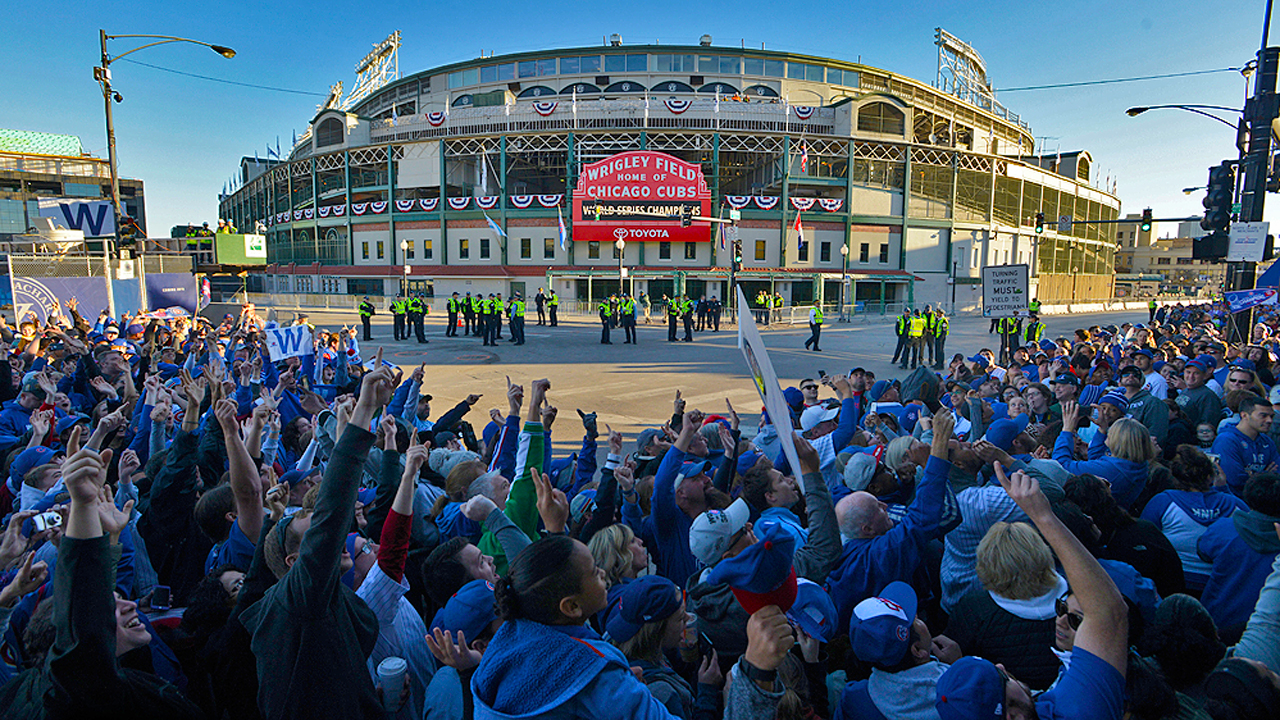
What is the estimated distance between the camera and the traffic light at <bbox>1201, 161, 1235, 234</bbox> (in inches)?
491

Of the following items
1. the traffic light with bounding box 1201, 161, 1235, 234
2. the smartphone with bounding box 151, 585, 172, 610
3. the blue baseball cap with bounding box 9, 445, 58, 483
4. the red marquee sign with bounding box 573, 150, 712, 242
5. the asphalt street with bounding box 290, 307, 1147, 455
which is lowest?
the asphalt street with bounding box 290, 307, 1147, 455

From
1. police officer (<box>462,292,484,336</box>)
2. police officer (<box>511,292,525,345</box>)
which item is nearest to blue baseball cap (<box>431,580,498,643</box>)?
police officer (<box>511,292,525,345</box>)

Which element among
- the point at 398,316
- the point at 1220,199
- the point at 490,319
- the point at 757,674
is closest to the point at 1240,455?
the point at 757,674

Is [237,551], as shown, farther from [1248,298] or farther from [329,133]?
[329,133]

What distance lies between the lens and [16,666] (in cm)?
241

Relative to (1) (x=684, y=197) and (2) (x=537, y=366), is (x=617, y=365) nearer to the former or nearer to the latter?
(2) (x=537, y=366)

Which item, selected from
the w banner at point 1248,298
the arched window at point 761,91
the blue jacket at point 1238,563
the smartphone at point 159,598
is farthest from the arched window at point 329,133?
the blue jacket at point 1238,563

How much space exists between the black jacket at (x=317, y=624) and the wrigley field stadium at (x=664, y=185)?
124ft

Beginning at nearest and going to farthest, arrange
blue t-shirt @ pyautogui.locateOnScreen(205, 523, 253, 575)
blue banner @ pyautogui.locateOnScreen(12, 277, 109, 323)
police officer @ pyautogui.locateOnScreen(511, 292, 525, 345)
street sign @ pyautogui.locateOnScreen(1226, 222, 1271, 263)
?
blue t-shirt @ pyautogui.locateOnScreen(205, 523, 253, 575) < street sign @ pyautogui.locateOnScreen(1226, 222, 1271, 263) < blue banner @ pyautogui.locateOnScreen(12, 277, 109, 323) < police officer @ pyautogui.locateOnScreen(511, 292, 525, 345)

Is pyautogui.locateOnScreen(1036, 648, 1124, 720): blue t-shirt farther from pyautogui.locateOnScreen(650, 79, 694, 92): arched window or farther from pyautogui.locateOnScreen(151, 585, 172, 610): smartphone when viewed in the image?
pyautogui.locateOnScreen(650, 79, 694, 92): arched window

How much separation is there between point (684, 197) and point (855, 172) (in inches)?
559

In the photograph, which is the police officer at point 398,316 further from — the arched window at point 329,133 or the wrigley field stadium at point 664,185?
the arched window at point 329,133

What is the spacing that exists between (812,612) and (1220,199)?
15.3 m

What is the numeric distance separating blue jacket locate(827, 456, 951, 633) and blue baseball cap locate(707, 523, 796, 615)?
3.09 feet
